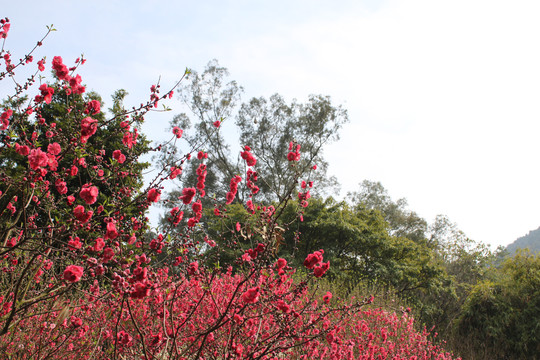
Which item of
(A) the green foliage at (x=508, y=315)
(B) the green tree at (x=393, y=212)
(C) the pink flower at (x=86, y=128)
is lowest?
(A) the green foliage at (x=508, y=315)

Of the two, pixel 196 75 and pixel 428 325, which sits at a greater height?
pixel 196 75

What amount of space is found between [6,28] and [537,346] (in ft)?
31.9

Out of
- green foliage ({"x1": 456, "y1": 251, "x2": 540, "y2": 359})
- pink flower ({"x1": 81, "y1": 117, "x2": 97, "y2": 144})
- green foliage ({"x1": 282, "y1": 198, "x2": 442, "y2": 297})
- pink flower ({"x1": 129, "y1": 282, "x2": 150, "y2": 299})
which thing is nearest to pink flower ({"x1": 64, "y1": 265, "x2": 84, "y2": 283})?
pink flower ({"x1": 129, "y1": 282, "x2": 150, "y2": 299})

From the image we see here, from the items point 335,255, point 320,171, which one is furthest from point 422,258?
point 320,171

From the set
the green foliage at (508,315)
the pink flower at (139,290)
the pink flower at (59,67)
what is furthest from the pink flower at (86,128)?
the green foliage at (508,315)

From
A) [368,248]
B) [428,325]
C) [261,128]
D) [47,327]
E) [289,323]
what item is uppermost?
[261,128]

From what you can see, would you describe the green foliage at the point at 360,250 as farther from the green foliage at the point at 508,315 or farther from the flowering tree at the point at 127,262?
the flowering tree at the point at 127,262

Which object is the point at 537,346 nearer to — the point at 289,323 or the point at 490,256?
the point at 289,323

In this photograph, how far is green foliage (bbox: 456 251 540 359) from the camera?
23.0ft

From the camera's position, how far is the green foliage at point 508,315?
701cm

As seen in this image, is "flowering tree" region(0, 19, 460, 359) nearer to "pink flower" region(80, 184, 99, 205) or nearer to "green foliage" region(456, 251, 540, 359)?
"pink flower" region(80, 184, 99, 205)

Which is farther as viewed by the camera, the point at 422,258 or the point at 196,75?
the point at 196,75

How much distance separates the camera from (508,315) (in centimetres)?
731

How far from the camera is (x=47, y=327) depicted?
296 centimetres
